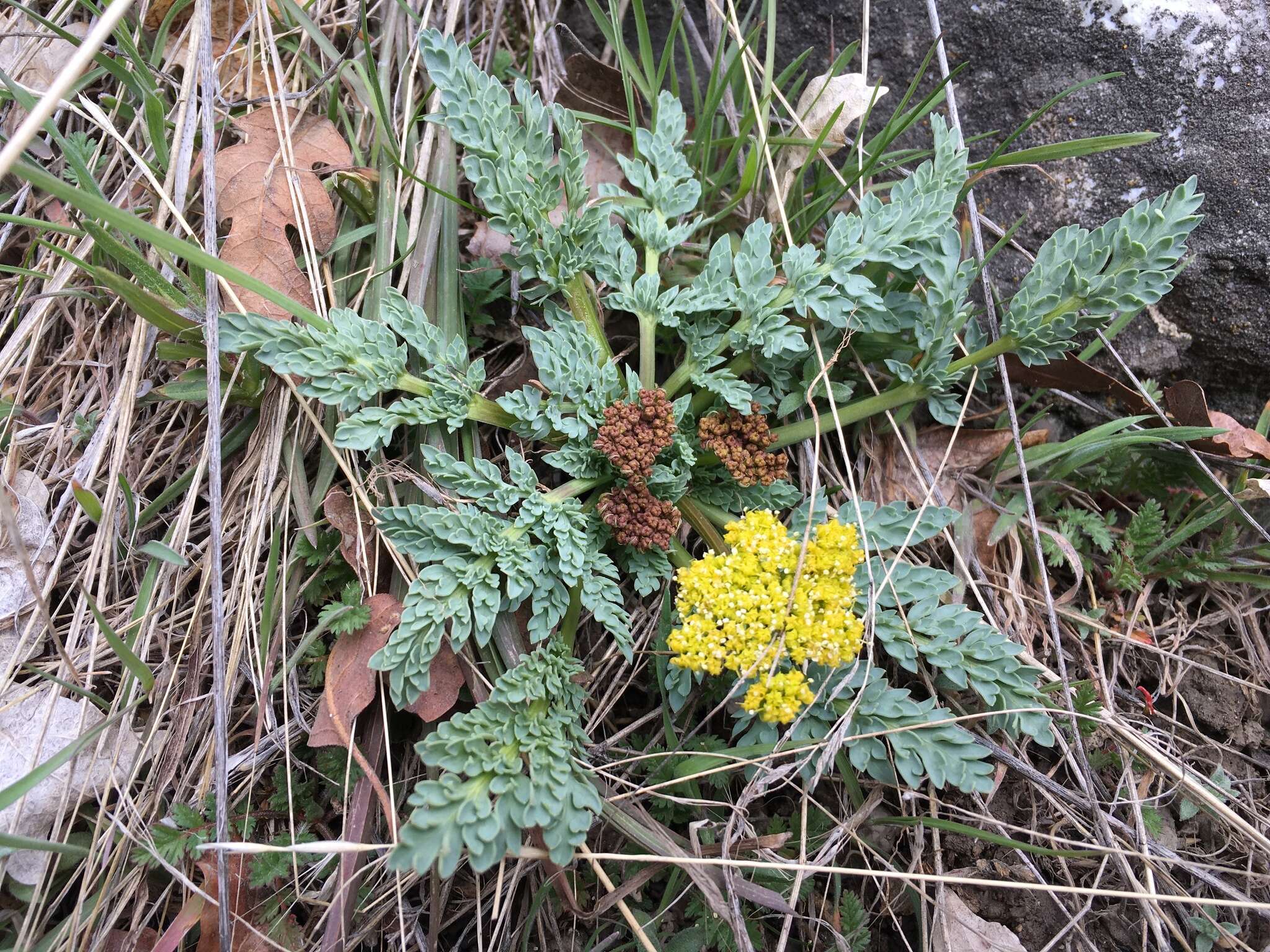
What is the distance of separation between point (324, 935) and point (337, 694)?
685mm

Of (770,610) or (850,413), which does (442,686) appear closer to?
(770,610)

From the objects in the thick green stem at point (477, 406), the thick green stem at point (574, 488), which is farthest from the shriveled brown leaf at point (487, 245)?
the thick green stem at point (574, 488)

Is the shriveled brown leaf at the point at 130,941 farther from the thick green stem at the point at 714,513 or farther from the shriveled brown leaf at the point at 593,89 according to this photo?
the shriveled brown leaf at the point at 593,89

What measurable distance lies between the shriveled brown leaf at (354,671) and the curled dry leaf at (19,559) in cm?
103

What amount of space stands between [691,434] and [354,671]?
54.2 inches

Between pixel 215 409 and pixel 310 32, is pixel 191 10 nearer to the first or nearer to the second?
pixel 310 32

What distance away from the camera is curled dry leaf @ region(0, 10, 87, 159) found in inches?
122

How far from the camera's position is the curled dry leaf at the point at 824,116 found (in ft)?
10.2

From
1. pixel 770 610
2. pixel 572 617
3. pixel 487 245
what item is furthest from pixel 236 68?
pixel 770 610

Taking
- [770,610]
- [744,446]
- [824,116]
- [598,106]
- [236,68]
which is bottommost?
[236,68]

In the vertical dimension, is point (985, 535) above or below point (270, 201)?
above

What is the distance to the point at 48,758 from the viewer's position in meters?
2.52

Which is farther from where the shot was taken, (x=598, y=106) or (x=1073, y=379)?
(x=598, y=106)

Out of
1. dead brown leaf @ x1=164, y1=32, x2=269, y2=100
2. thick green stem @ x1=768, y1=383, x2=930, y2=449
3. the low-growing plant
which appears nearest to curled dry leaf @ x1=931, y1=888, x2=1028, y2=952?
the low-growing plant
